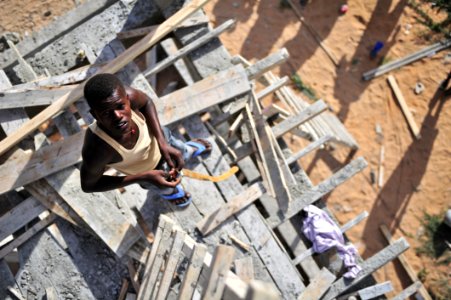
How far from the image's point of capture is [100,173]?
3410mm

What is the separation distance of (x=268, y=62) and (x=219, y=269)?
8.91 feet

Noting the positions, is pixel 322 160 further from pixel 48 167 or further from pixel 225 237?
pixel 48 167

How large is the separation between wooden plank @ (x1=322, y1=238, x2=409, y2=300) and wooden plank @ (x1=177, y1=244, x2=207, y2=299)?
179cm

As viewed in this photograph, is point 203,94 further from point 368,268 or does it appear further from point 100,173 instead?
point 368,268

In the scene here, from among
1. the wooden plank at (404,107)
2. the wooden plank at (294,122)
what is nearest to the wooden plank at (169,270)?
the wooden plank at (294,122)

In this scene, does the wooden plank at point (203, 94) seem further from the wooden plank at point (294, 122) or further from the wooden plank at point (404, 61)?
the wooden plank at point (404, 61)

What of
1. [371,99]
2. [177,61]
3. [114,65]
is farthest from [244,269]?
[371,99]

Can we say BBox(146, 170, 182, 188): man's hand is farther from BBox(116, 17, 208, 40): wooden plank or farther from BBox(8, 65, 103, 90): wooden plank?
BBox(116, 17, 208, 40): wooden plank

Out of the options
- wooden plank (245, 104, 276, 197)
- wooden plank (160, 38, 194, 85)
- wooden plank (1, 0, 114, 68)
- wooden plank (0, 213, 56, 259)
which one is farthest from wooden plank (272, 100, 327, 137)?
wooden plank (0, 213, 56, 259)

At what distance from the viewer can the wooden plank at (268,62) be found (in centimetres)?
482

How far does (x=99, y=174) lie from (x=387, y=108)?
560cm

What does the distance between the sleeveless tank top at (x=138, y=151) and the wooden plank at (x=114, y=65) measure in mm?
1200

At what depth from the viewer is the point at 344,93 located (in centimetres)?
742

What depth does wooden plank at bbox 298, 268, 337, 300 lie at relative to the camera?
4.54 meters
